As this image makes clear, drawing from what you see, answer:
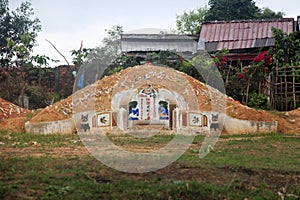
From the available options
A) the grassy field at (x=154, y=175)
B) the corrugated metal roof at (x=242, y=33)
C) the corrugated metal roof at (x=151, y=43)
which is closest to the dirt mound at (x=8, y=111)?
the grassy field at (x=154, y=175)

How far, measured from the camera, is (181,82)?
18109mm

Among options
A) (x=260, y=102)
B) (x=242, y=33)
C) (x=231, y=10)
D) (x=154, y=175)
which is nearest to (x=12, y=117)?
(x=260, y=102)

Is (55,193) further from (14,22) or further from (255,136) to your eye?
(14,22)

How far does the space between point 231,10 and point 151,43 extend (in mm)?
7374

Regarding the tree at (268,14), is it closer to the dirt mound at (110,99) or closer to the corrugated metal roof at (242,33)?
the corrugated metal roof at (242,33)

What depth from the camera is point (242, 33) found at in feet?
87.1

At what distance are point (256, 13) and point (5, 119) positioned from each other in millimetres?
19178

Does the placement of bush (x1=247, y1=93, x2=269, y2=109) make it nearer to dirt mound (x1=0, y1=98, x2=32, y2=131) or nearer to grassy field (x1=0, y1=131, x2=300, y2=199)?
grassy field (x1=0, y1=131, x2=300, y2=199)

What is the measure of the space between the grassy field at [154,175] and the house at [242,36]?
13045mm

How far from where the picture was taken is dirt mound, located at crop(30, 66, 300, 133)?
1683 cm

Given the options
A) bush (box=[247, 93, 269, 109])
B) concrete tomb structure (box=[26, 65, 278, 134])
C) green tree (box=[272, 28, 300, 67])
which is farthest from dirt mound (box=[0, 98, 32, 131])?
green tree (box=[272, 28, 300, 67])

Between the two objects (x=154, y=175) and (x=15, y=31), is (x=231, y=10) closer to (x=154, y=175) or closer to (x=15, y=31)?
(x=15, y=31)

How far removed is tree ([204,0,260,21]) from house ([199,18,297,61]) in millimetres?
4350

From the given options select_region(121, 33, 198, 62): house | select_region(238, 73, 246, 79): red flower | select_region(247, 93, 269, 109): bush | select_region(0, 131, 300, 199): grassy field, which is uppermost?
select_region(121, 33, 198, 62): house
